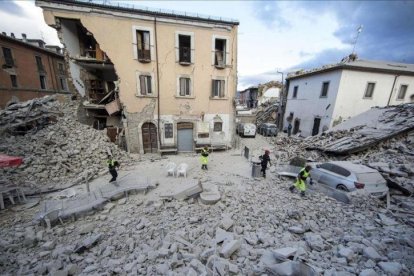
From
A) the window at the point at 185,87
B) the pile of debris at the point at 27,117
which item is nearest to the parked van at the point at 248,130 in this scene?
the window at the point at 185,87

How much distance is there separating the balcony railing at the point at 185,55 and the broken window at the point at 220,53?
2371 millimetres

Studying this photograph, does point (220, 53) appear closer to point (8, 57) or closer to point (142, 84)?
point (142, 84)

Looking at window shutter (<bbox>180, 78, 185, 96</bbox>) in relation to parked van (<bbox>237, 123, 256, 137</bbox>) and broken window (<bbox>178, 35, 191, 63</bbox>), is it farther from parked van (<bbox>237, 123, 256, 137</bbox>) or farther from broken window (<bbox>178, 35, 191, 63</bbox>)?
parked van (<bbox>237, 123, 256, 137</bbox>)

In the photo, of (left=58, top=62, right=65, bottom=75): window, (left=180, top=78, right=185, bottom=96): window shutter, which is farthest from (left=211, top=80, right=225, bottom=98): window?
(left=58, top=62, right=65, bottom=75): window

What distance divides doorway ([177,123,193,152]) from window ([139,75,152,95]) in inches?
148

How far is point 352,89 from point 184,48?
16234 millimetres

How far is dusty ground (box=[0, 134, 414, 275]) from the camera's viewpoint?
160 inches

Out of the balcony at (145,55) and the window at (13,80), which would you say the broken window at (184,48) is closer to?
the balcony at (145,55)

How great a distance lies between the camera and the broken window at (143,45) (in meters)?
13.7

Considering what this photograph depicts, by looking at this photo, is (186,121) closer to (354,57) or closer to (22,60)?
(354,57)

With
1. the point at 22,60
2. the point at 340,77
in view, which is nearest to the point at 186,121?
the point at 340,77

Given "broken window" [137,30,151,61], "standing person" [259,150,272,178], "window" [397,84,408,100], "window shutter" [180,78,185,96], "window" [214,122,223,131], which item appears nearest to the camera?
"standing person" [259,150,272,178]

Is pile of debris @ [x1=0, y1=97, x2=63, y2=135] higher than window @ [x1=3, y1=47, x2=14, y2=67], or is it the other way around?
window @ [x1=3, y1=47, x2=14, y2=67]

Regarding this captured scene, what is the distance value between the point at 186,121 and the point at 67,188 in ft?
30.8
